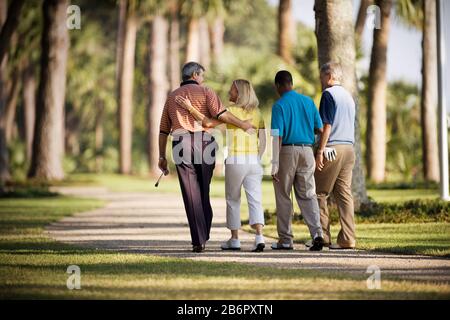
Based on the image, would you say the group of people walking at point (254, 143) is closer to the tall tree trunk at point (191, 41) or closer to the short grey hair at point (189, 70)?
the short grey hair at point (189, 70)

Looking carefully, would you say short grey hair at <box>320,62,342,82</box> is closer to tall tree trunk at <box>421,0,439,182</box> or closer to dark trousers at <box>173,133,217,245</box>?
dark trousers at <box>173,133,217,245</box>

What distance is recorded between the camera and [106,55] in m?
71.7

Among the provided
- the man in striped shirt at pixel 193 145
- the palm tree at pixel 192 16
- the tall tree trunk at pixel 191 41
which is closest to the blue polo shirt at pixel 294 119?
the man in striped shirt at pixel 193 145

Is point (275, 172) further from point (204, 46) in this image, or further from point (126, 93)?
point (204, 46)

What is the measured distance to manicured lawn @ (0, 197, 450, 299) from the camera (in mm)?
8641

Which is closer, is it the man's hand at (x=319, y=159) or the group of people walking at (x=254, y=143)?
the group of people walking at (x=254, y=143)

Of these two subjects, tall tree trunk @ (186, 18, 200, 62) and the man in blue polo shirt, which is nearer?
the man in blue polo shirt

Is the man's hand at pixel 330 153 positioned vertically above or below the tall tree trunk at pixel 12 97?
below

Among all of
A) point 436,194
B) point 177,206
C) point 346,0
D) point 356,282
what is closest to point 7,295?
point 356,282

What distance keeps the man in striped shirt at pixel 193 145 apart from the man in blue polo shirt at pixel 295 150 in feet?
1.31

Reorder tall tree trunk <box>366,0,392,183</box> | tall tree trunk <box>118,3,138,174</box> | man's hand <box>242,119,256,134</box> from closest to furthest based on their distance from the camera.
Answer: man's hand <box>242,119,256,134</box>, tall tree trunk <box>366,0,392,183</box>, tall tree trunk <box>118,3,138,174</box>

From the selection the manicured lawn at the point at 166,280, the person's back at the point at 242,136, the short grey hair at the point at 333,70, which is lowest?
the manicured lawn at the point at 166,280

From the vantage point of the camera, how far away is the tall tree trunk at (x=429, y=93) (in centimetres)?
2898

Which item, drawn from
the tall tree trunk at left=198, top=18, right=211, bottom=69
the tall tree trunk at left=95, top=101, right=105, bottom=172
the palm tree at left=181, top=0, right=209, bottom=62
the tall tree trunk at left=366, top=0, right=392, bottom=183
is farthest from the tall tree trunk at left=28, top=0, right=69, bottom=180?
the tall tree trunk at left=95, top=101, right=105, bottom=172
